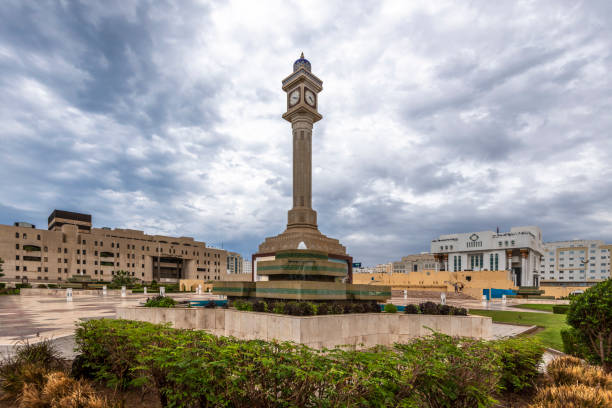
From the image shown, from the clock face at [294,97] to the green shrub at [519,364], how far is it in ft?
141

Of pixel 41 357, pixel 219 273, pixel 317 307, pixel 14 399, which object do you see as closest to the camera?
pixel 14 399

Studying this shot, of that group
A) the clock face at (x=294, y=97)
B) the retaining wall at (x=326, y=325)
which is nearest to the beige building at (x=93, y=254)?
the clock face at (x=294, y=97)

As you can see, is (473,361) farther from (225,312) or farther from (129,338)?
(225,312)

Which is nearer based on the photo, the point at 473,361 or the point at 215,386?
the point at 215,386

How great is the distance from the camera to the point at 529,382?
317 inches

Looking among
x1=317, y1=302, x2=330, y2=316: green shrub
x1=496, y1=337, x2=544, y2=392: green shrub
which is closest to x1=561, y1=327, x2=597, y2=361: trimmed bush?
x1=496, y1=337, x2=544, y2=392: green shrub

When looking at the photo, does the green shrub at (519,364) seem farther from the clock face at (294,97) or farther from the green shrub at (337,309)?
the clock face at (294,97)

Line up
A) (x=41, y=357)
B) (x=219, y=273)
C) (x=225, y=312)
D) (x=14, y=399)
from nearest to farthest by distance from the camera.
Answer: (x=14, y=399)
(x=41, y=357)
(x=225, y=312)
(x=219, y=273)

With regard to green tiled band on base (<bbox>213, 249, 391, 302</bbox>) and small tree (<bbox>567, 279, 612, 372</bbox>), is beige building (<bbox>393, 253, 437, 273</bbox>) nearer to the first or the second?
green tiled band on base (<bbox>213, 249, 391, 302</bbox>)

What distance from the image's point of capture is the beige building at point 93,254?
8150 centimetres

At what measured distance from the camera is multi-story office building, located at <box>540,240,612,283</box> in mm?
118500

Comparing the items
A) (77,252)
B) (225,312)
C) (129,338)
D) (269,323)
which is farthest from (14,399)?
(77,252)

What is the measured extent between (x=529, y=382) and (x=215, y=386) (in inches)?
307

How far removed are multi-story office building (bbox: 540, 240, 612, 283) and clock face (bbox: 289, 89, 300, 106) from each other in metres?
125
